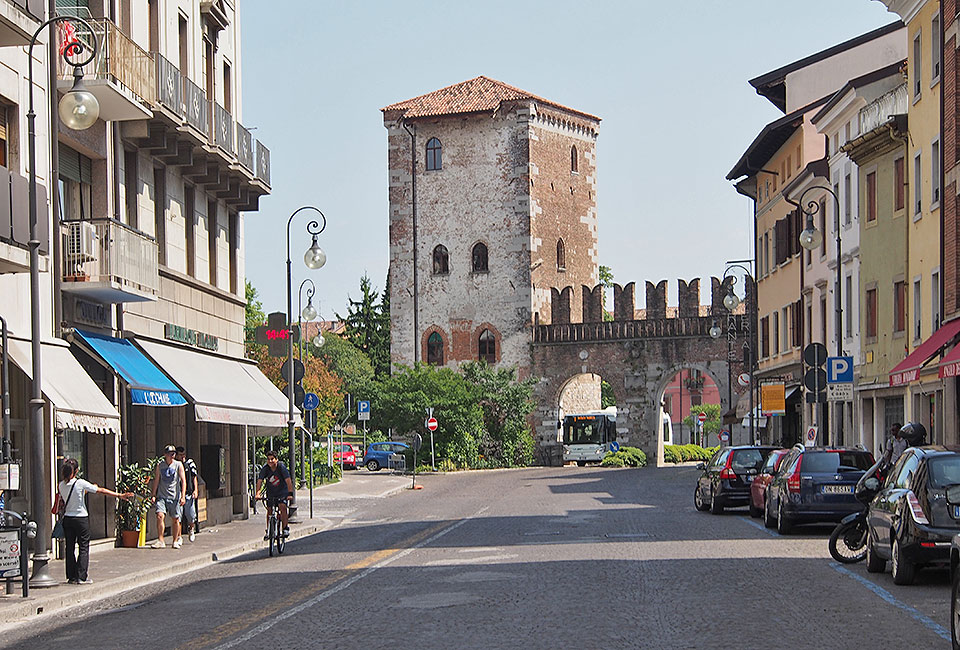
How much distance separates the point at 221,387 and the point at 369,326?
77.8 metres

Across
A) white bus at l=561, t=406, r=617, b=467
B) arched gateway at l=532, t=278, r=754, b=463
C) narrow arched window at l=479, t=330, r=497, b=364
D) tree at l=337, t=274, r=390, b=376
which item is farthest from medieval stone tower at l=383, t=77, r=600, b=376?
tree at l=337, t=274, r=390, b=376

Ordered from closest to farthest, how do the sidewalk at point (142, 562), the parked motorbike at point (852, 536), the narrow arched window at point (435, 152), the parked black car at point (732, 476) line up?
the sidewalk at point (142, 562), the parked motorbike at point (852, 536), the parked black car at point (732, 476), the narrow arched window at point (435, 152)

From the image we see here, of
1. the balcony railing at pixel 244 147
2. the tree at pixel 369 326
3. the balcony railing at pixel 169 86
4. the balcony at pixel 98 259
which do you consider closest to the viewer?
the balcony at pixel 98 259

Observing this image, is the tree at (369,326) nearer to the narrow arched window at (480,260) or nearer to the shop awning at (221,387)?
the narrow arched window at (480,260)

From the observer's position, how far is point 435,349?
77.6m

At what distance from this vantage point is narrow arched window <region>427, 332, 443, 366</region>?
7756 centimetres

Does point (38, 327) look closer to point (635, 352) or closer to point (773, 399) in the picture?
point (773, 399)

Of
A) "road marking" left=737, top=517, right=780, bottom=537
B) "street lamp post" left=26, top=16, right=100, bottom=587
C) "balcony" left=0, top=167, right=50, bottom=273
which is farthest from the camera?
"road marking" left=737, top=517, right=780, bottom=537

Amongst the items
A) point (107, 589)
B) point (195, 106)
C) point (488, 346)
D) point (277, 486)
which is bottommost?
point (107, 589)

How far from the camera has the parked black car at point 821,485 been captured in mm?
22812

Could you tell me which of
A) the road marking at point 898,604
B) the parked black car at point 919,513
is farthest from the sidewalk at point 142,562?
the parked black car at point 919,513

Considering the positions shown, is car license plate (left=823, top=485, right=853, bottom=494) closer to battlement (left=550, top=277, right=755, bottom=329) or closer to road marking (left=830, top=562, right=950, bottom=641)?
road marking (left=830, top=562, right=950, bottom=641)

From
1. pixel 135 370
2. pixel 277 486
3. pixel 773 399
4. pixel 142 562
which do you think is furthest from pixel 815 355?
pixel 142 562

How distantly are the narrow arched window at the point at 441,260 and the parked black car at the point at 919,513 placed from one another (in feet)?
202
